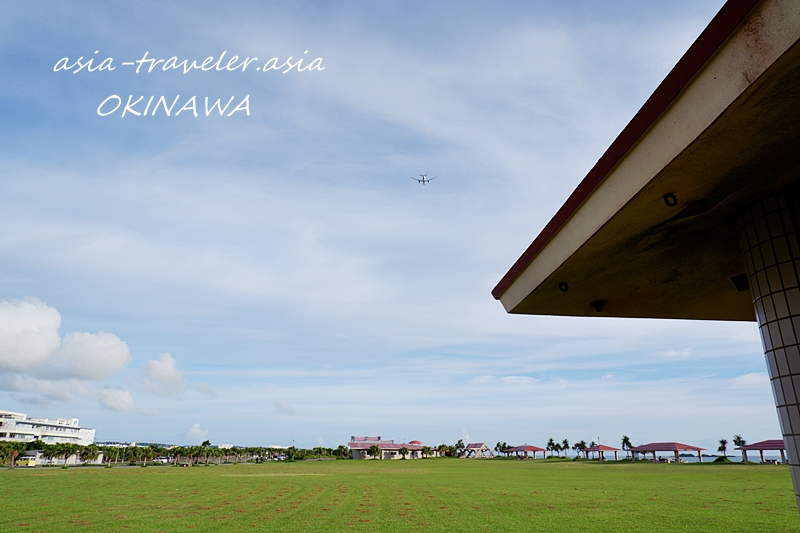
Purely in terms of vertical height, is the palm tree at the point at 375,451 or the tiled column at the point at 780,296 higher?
the tiled column at the point at 780,296

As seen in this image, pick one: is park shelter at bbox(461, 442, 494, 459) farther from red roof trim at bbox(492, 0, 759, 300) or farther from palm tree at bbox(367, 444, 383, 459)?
red roof trim at bbox(492, 0, 759, 300)

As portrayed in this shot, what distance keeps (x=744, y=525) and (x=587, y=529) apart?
4241mm

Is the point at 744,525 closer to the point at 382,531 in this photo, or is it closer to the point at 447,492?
the point at 382,531

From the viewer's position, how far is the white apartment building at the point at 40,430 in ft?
318

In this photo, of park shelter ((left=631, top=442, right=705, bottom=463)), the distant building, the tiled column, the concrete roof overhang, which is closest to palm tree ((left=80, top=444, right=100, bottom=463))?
the distant building

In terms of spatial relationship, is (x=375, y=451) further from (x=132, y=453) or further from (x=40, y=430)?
(x=40, y=430)

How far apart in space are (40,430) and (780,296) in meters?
135

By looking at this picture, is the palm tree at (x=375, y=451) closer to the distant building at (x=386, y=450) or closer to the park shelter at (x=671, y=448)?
the distant building at (x=386, y=450)

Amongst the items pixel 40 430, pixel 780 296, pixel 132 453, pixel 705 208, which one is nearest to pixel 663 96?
pixel 705 208

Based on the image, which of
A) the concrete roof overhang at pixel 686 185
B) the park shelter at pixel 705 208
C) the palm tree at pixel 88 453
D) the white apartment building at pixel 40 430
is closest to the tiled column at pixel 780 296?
the park shelter at pixel 705 208

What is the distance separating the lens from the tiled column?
3963mm

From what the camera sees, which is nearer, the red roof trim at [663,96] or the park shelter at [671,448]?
the red roof trim at [663,96]

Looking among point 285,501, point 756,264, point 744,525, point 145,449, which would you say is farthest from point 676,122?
point 145,449

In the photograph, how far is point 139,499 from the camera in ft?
69.6
